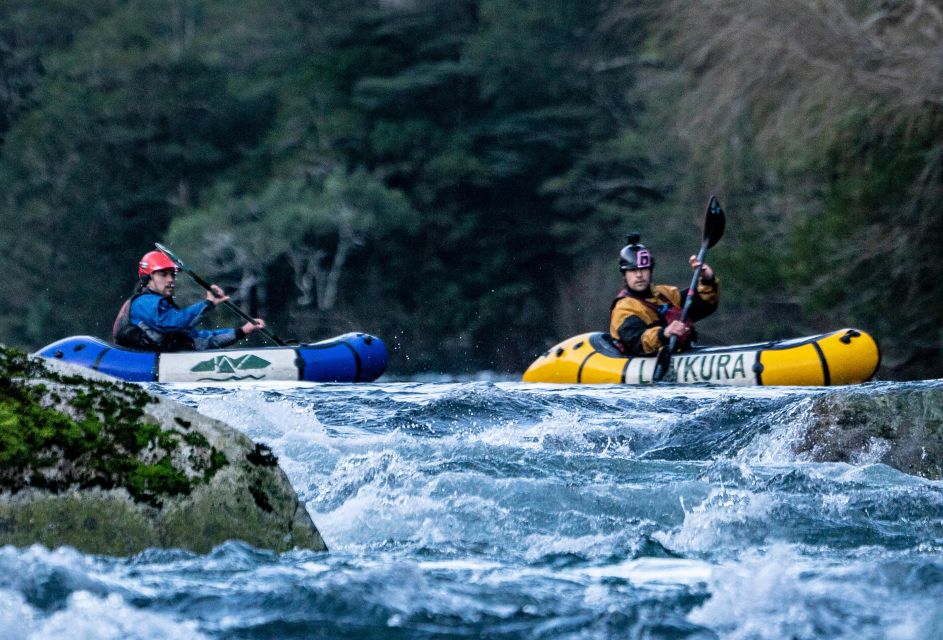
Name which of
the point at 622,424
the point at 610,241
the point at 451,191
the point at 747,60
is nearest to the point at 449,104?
the point at 451,191

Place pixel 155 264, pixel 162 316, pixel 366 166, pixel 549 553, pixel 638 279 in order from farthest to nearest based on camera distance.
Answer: pixel 366 166
pixel 162 316
pixel 155 264
pixel 638 279
pixel 549 553

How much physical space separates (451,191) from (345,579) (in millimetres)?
25722

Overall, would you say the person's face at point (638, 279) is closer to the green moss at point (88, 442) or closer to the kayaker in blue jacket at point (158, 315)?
the kayaker in blue jacket at point (158, 315)

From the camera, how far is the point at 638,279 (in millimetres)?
11977

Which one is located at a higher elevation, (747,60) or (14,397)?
(747,60)

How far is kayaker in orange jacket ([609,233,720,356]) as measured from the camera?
11.9 m

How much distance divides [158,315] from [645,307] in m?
4.02

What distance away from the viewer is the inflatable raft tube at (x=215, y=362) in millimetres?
12461

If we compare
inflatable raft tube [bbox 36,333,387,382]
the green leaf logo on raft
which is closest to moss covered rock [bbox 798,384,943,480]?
inflatable raft tube [bbox 36,333,387,382]

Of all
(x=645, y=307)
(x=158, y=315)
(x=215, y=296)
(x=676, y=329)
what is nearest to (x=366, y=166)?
(x=215, y=296)

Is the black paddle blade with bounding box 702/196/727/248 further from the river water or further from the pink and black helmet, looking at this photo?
the river water

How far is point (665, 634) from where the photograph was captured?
14.2ft

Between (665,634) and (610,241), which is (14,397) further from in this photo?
(610,241)

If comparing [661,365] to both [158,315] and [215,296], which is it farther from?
[158,315]
